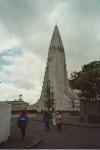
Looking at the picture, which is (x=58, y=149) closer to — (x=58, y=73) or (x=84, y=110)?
(x=84, y=110)

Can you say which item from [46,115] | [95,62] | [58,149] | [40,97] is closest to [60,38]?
[40,97]

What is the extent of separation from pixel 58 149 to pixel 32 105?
502 ft

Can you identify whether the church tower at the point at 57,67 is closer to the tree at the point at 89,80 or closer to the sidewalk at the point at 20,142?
the tree at the point at 89,80

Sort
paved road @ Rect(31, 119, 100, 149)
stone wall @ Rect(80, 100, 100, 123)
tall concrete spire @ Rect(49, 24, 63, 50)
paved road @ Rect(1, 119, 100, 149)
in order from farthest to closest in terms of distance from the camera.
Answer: tall concrete spire @ Rect(49, 24, 63, 50), stone wall @ Rect(80, 100, 100, 123), paved road @ Rect(31, 119, 100, 149), paved road @ Rect(1, 119, 100, 149)

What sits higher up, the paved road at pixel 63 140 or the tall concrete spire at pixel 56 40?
the tall concrete spire at pixel 56 40

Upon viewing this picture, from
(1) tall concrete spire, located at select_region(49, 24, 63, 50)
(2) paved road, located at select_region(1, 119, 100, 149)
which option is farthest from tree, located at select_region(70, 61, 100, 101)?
(1) tall concrete spire, located at select_region(49, 24, 63, 50)

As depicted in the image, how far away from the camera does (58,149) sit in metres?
13.4

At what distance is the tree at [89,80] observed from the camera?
43188 mm

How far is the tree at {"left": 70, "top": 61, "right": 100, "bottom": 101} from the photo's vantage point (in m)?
43.2

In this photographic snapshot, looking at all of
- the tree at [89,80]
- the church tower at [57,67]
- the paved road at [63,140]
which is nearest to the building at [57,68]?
the church tower at [57,67]

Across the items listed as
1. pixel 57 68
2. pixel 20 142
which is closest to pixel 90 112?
pixel 20 142

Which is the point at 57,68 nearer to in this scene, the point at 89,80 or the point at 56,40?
the point at 56,40

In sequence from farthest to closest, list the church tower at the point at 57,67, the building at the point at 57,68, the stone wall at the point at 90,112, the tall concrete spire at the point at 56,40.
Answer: the tall concrete spire at the point at 56,40, the church tower at the point at 57,67, the building at the point at 57,68, the stone wall at the point at 90,112

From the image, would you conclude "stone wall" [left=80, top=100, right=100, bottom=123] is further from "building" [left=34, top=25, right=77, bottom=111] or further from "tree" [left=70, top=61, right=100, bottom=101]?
"building" [left=34, top=25, right=77, bottom=111]
